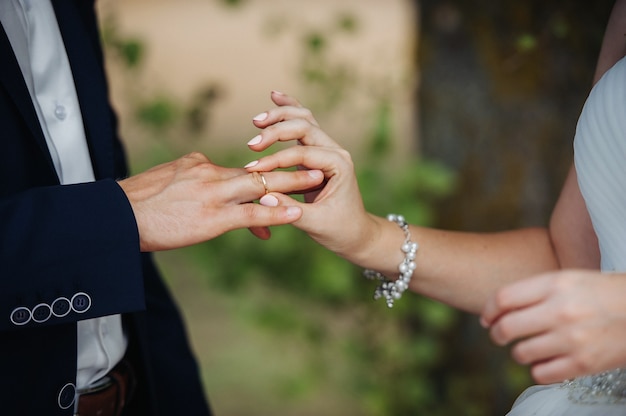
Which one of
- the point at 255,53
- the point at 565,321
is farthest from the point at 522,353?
the point at 255,53

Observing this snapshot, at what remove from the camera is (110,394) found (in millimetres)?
1894

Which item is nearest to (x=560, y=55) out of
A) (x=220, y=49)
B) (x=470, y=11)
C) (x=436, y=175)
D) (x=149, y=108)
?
(x=470, y=11)

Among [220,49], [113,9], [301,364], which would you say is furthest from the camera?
[220,49]

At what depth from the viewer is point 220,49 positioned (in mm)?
6867

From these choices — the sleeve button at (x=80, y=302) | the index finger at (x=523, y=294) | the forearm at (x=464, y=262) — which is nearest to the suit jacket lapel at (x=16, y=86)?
the sleeve button at (x=80, y=302)

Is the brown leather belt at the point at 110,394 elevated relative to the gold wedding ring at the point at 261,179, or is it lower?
lower

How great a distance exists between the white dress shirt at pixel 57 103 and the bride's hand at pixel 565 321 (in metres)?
1.06

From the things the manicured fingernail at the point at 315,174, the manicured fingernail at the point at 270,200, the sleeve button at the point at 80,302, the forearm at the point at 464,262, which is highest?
the manicured fingernail at the point at 315,174

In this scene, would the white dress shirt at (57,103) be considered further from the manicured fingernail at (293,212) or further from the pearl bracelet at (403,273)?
the pearl bracelet at (403,273)

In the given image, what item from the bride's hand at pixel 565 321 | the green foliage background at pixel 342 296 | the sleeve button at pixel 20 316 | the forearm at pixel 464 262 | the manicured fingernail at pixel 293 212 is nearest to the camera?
the bride's hand at pixel 565 321

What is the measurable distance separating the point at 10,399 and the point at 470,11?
2.37m

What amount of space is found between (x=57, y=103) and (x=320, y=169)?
677mm

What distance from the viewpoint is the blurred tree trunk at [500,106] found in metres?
3.00

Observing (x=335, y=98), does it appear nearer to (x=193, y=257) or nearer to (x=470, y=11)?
(x=470, y=11)
